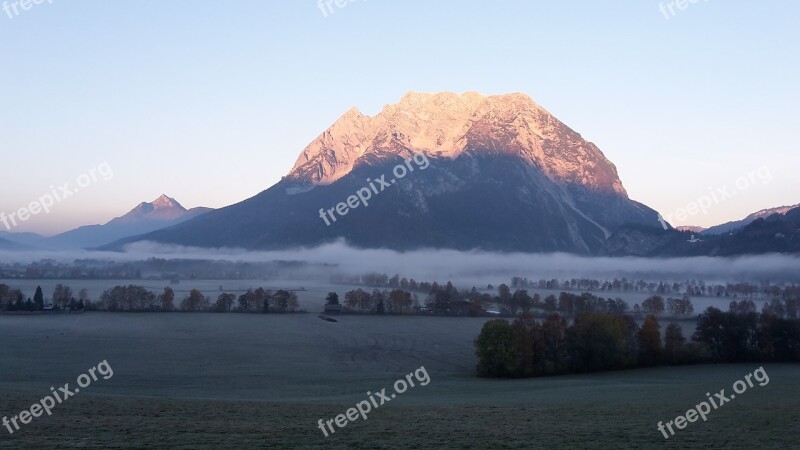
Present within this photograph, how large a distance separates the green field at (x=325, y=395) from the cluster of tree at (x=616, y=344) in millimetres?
3086

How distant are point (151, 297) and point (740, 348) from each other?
338 ft

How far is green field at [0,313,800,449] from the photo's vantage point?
984 inches

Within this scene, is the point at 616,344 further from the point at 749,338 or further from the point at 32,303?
the point at 32,303

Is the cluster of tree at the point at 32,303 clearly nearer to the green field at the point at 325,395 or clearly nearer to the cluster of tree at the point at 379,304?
the green field at the point at 325,395

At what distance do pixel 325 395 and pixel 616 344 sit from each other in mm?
32570

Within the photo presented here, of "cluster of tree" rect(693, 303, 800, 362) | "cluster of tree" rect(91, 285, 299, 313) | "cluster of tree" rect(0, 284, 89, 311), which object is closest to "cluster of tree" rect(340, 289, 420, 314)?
"cluster of tree" rect(91, 285, 299, 313)

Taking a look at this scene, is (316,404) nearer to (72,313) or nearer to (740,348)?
(740,348)

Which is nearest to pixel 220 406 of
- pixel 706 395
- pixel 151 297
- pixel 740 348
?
pixel 706 395

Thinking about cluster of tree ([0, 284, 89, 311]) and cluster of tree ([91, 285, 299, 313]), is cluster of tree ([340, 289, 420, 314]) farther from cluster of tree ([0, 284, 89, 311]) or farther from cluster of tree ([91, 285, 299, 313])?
cluster of tree ([0, 284, 89, 311])

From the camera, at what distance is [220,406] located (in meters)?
34.2

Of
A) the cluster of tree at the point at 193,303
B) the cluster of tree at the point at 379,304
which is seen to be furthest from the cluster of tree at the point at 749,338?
the cluster of tree at the point at 193,303

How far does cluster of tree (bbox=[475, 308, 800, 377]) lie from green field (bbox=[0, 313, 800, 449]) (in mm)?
3086

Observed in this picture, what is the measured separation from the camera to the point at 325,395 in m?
45.1

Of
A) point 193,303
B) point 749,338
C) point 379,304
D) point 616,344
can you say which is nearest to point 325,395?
point 616,344
